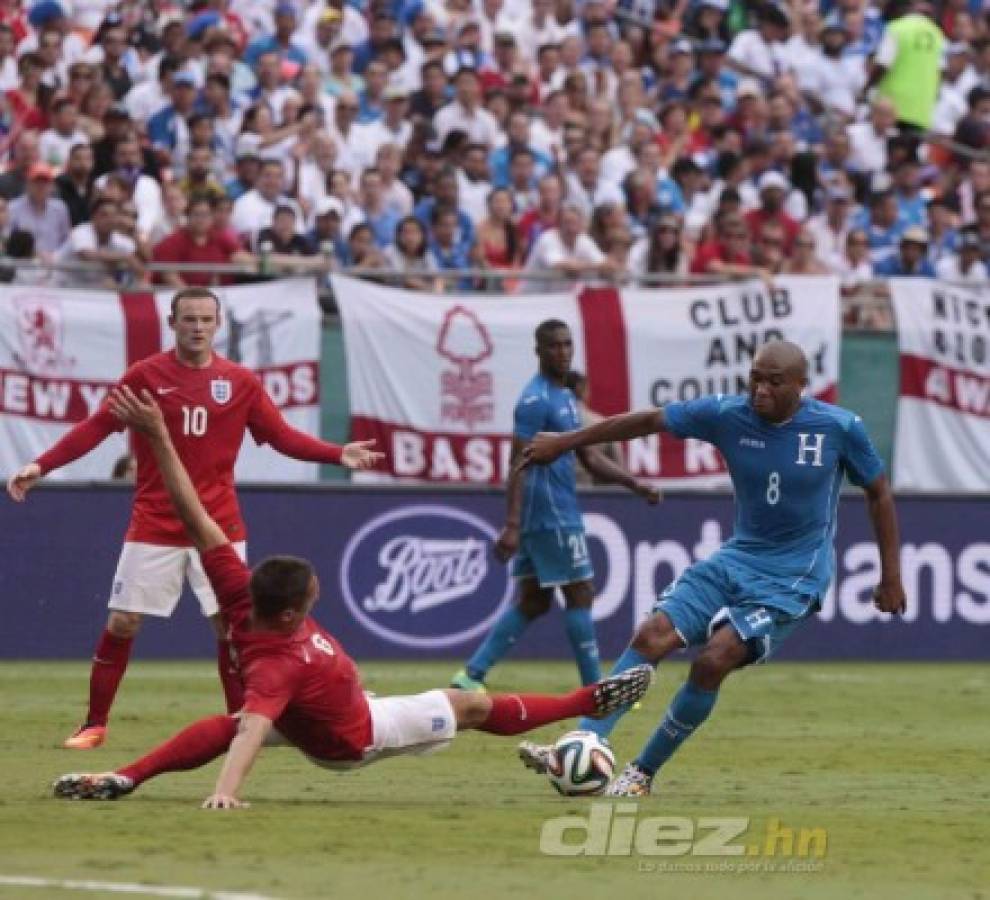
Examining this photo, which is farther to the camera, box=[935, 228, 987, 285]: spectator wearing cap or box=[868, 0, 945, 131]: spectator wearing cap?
box=[868, 0, 945, 131]: spectator wearing cap

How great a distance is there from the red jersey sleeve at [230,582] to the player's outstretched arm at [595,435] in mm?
1483

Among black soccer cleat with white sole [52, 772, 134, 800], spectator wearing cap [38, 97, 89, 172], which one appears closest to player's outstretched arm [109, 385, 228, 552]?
black soccer cleat with white sole [52, 772, 134, 800]

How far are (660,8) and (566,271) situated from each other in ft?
23.8

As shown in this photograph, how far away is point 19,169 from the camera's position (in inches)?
830

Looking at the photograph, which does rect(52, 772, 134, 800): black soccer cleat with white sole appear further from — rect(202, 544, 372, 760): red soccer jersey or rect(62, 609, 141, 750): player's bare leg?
rect(62, 609, 141, 750): player's bare leg

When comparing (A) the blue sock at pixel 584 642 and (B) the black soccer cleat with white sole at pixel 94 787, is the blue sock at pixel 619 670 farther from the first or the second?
(A) the blue sock at pixel 584 642

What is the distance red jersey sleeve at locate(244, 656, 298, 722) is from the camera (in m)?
9.58

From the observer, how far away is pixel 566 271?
21.4m

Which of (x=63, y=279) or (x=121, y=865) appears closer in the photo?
(x=121, y=865)

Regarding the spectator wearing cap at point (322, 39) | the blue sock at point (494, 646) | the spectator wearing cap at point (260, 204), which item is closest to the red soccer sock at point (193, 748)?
the blue sock at point (494, 646)

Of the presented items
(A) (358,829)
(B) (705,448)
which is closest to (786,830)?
(A) (358,829)

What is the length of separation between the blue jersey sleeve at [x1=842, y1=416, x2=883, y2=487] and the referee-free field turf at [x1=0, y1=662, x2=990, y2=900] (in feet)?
4.64

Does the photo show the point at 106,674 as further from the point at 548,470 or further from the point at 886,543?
the point at 886,543

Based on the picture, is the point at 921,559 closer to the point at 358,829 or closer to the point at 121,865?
the point at 358,829
